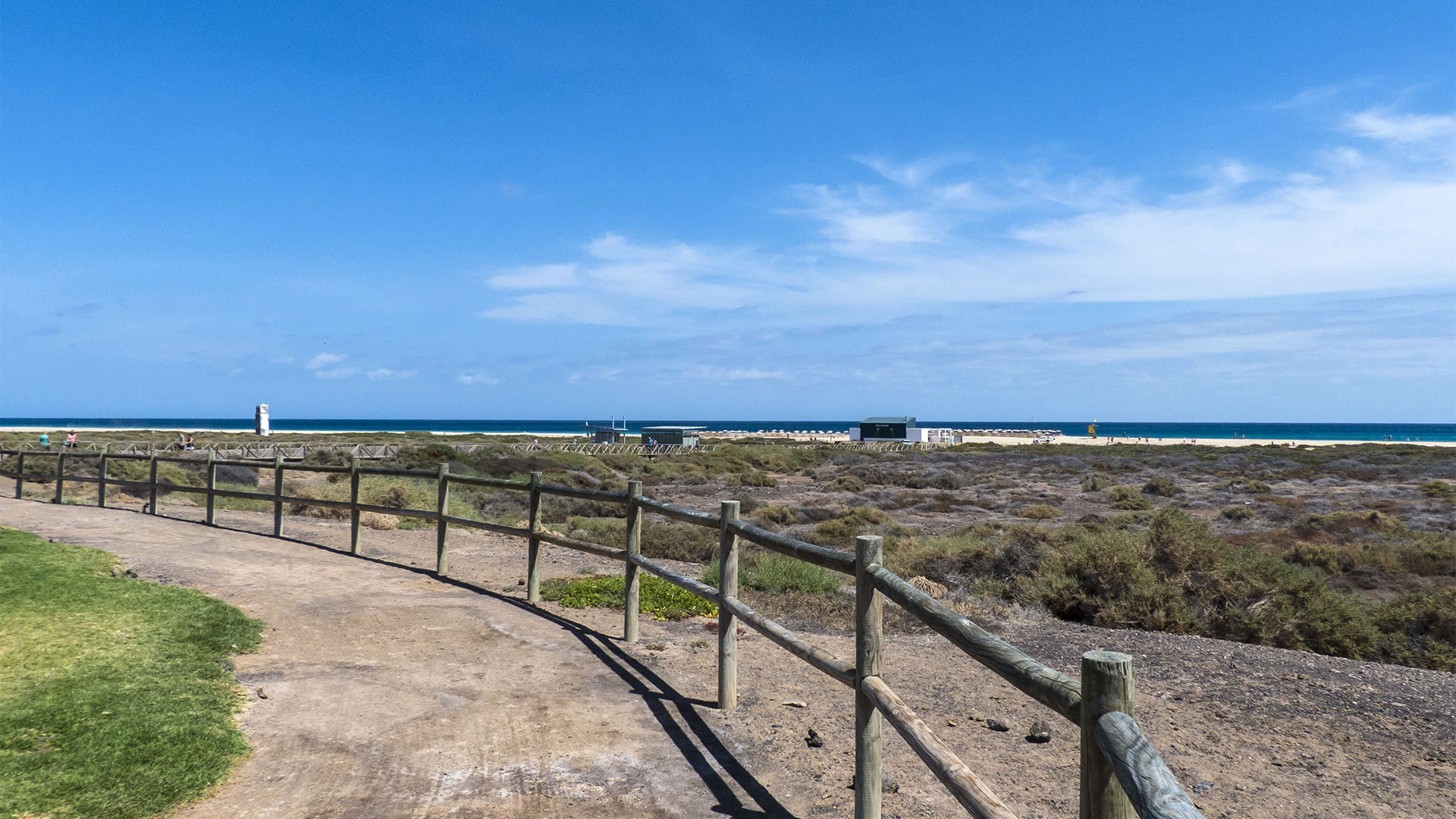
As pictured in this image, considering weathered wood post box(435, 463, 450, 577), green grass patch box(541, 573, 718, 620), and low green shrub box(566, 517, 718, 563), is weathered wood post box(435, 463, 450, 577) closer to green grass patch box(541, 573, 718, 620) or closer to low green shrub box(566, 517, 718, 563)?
green grass patch box(541, 573, 718, 620)

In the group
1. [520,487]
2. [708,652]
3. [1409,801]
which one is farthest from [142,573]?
[1409,801]

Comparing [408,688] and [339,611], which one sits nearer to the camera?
[408,688]

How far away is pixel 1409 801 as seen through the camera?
5137mm

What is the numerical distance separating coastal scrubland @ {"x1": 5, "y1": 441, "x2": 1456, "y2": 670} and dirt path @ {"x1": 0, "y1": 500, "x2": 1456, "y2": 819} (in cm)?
116

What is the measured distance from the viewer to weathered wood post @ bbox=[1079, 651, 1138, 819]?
7.09 ft

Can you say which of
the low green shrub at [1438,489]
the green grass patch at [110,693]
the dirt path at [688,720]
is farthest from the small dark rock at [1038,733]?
the low green shrub at [1438,489]

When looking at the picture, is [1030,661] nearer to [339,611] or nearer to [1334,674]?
[1334,674]

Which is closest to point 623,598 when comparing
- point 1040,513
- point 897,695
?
point 897,695

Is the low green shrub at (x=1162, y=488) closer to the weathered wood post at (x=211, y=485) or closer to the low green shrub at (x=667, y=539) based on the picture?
the low green shrub at (x=667, y=539)

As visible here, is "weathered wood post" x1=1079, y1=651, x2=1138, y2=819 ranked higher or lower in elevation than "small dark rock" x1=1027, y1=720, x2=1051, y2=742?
higher

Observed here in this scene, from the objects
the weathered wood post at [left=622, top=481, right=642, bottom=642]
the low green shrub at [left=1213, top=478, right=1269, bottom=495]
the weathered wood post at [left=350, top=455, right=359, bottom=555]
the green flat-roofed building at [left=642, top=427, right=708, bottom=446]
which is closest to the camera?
the weathered wood post at [left=622, top=481, right=642, bottom=642]

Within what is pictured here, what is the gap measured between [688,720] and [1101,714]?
4057 mm

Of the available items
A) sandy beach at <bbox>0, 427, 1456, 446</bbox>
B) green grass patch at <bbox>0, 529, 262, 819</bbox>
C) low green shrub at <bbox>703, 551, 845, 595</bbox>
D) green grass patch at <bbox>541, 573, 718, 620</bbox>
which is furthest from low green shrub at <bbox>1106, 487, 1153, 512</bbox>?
sandy beach at <bbox>0, 427, 1456, 446</bbox>

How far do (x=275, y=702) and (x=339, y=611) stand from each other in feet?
9.61
